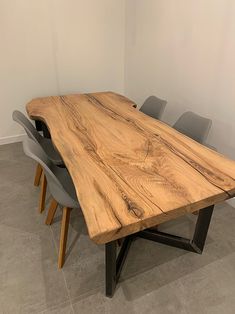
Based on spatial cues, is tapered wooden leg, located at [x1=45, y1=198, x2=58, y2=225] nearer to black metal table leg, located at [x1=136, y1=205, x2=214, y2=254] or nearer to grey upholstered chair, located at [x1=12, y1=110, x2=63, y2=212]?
grey upholstered chair, located at [x1=12, y1=110, x2=63, y2=212]

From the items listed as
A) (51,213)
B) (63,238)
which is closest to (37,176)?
(51,213)

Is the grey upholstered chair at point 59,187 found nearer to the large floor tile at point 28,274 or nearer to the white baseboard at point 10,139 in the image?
the large floor tile at point 28,274

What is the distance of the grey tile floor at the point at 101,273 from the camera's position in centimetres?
143

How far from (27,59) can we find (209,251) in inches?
115

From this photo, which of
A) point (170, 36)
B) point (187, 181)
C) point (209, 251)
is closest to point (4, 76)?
point (170, 36)

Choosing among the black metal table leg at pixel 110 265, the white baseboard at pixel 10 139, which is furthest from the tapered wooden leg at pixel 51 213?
the white baseboard at pixel 10 139

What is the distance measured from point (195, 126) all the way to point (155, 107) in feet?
2.07

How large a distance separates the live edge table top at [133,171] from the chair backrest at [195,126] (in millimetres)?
298

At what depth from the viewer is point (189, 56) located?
8.04 feet

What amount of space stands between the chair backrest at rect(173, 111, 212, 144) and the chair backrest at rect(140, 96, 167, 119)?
1.18 feet

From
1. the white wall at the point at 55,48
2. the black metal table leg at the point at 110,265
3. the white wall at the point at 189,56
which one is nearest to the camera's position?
the black metal table leg at the point at 110,265

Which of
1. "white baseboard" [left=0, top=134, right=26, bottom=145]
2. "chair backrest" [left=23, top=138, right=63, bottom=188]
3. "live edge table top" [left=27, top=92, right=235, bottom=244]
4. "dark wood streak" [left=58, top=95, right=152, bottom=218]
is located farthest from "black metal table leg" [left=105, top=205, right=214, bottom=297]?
"white baseboard" [left=0, top=134, right=26, bottom=145]

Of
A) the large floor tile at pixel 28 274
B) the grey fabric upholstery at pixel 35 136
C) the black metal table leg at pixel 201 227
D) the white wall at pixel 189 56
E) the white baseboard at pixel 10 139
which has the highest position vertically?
the white wall at pixel 189 56

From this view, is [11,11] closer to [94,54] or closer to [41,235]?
[94,54]
